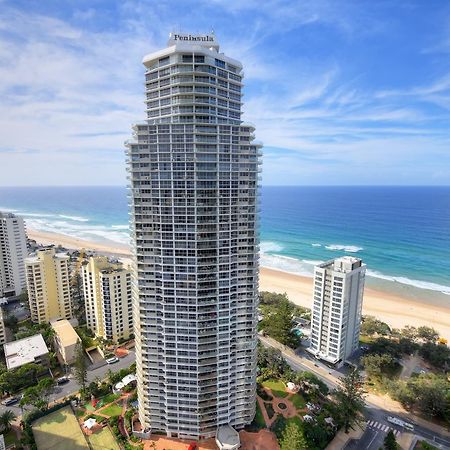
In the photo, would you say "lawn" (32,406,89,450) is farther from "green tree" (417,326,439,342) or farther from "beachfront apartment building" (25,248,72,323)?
"green tree" (417,326,439,342)

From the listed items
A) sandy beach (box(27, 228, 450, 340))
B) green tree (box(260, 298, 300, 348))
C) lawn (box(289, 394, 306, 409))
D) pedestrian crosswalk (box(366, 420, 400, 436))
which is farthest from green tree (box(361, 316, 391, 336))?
lawn (box(289, 394, 306, 409))

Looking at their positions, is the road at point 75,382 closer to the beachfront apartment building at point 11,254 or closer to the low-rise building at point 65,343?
the low-rise building at point 65,343

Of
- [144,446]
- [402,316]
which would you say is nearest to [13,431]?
[144,446]

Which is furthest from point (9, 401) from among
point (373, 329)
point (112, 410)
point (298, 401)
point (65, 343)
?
point (373, 329)

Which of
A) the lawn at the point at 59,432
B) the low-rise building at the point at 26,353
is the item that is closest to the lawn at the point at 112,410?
the lawn at the point at 59,432

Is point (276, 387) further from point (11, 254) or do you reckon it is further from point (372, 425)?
point (11, 254)

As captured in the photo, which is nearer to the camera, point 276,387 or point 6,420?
point 6,420

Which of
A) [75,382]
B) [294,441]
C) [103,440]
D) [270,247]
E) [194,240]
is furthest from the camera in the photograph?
[270,247]
